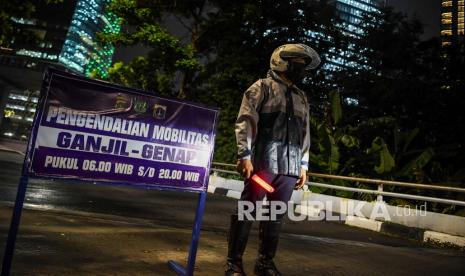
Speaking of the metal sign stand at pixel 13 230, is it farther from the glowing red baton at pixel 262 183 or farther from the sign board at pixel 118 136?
the glowing red baton at pixel 262 183

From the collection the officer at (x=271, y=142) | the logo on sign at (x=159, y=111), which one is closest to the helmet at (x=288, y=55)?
the officer at (x=271, y=142)

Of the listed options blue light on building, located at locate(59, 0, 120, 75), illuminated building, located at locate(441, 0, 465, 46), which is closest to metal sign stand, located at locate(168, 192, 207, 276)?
blue light on building, located at locate(59, 0, 120, 75)

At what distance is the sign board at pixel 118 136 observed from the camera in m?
2.62

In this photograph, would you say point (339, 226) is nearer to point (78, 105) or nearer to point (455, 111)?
point (78, 105)

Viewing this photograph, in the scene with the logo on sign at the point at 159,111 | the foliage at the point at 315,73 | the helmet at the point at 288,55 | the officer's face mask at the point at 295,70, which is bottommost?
the logo on sign at the point at 159,111

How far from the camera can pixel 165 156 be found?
9.93 feet

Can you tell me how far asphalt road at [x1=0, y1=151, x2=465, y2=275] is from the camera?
4.26 m

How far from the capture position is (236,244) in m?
3.30

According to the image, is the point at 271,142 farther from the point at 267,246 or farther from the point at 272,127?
the point at 267,246

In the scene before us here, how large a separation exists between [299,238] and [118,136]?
3709mm

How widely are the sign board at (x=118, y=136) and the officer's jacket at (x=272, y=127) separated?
Result: 0.31 meters

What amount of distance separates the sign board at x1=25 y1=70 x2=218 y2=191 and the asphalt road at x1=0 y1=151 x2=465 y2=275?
0.86ft

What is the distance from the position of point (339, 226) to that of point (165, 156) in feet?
20.1
